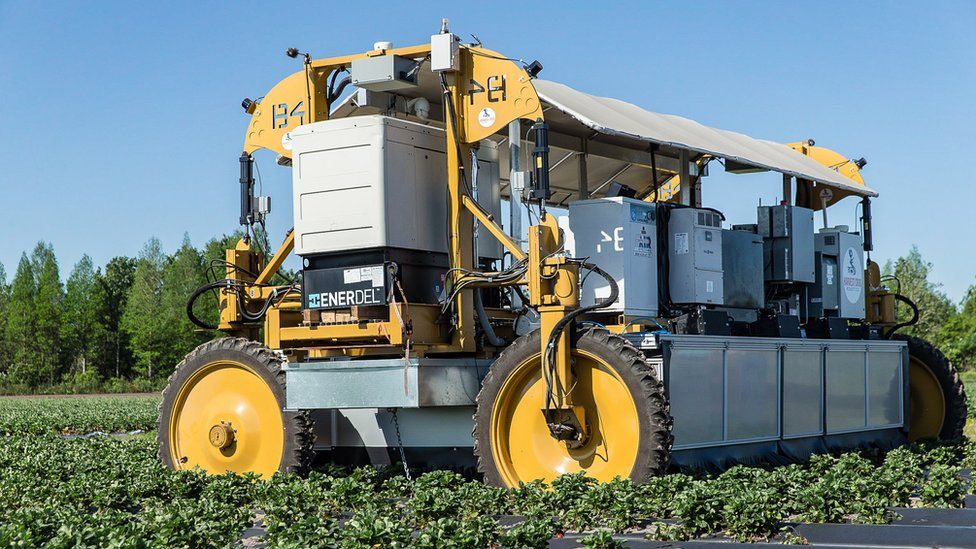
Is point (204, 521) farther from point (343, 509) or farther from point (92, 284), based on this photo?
point (92, 284)

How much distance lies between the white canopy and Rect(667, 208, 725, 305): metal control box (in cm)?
73

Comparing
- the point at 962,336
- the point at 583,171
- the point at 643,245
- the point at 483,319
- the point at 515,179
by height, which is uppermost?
the point at 583,171

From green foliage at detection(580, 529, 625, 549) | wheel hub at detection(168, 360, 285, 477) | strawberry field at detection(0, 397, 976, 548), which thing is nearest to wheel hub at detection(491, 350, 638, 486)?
strawberry field at detection(0, 397, 976, 548)

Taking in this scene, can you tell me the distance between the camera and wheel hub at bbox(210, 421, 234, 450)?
1257cm

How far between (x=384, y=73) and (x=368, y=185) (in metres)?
1.21

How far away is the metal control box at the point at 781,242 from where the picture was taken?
1547 centimetres

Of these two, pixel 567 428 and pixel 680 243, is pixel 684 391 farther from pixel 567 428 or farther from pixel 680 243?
pixel 680 243

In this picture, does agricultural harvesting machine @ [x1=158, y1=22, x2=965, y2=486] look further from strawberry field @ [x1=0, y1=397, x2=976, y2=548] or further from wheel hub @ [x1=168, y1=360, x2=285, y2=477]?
strawberry field @ [x1=0, y1=397, x2=976, y2=548]

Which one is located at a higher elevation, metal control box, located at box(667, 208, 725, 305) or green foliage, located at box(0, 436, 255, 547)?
metal control box, located at box(667, 208, 725, 305)

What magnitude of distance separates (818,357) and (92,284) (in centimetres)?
9192

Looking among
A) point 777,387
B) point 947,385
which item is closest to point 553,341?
point 777,387

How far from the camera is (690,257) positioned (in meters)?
13.2

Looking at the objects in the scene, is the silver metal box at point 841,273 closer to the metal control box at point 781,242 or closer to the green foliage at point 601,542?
the metal control box at point 781,242

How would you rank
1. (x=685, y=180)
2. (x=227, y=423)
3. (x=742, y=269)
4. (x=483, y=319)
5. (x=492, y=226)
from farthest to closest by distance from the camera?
1. (x=742, y=269)
2. (x=685, y=180)
3. (x=227, y=423)
4. (x=483, y=319)
5. (x=492, y=226)
